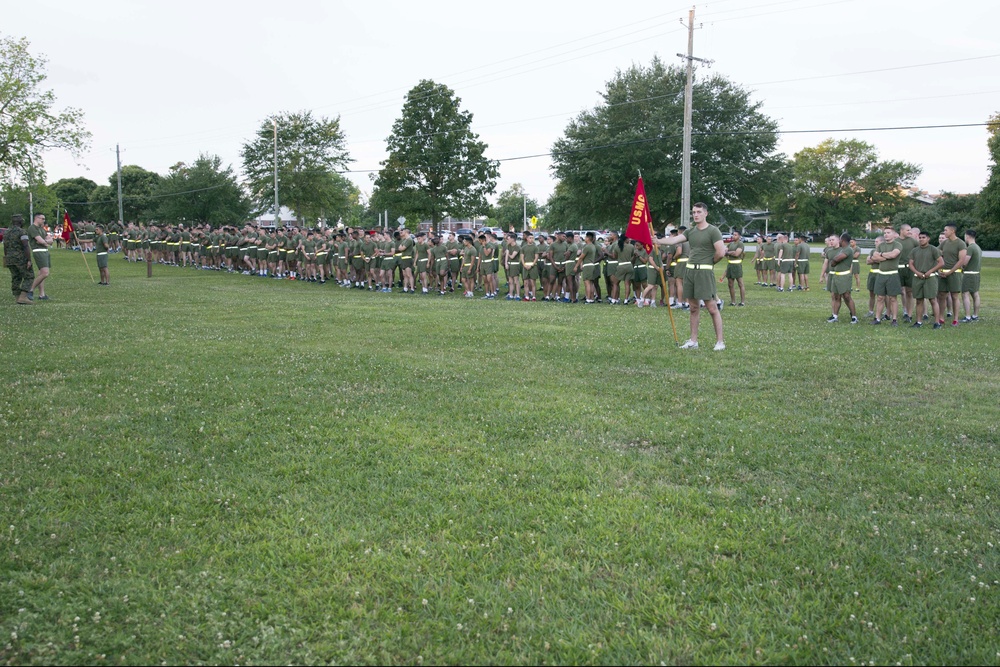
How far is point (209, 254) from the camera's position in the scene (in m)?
37.1

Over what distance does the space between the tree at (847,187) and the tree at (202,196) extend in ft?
203

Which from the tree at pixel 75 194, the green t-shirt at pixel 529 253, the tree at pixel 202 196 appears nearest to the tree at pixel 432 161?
the tree at pixel 202 196

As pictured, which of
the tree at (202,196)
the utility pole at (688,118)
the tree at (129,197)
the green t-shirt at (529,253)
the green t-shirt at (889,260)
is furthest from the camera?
the tree at (129,197)

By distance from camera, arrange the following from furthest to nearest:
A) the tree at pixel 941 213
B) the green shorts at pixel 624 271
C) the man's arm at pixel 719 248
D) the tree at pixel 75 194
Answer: the tree at pixel 75 194 → the tree at pixel 941 213 → the green shorts at pixel 624 271 → the man's arm at pixel 719 248

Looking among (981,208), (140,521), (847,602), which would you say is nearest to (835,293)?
(847,602)

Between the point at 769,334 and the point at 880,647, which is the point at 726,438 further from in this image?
the point at 769,334

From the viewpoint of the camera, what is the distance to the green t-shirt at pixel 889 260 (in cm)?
1499

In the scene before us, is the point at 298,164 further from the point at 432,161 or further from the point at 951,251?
the point at 951,251

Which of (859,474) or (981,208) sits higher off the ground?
(981,208)

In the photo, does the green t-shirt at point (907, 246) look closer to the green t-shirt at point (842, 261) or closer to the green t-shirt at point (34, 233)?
the green t-shirt at point (842, 261)

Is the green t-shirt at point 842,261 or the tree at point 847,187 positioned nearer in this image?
the green t-shirt at point 842,261

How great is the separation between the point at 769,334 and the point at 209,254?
3131cm

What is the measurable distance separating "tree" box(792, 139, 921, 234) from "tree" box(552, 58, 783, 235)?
42.8 metres

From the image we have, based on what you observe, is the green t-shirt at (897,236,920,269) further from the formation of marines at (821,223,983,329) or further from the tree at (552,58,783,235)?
the tree at (552,58,783,235)
